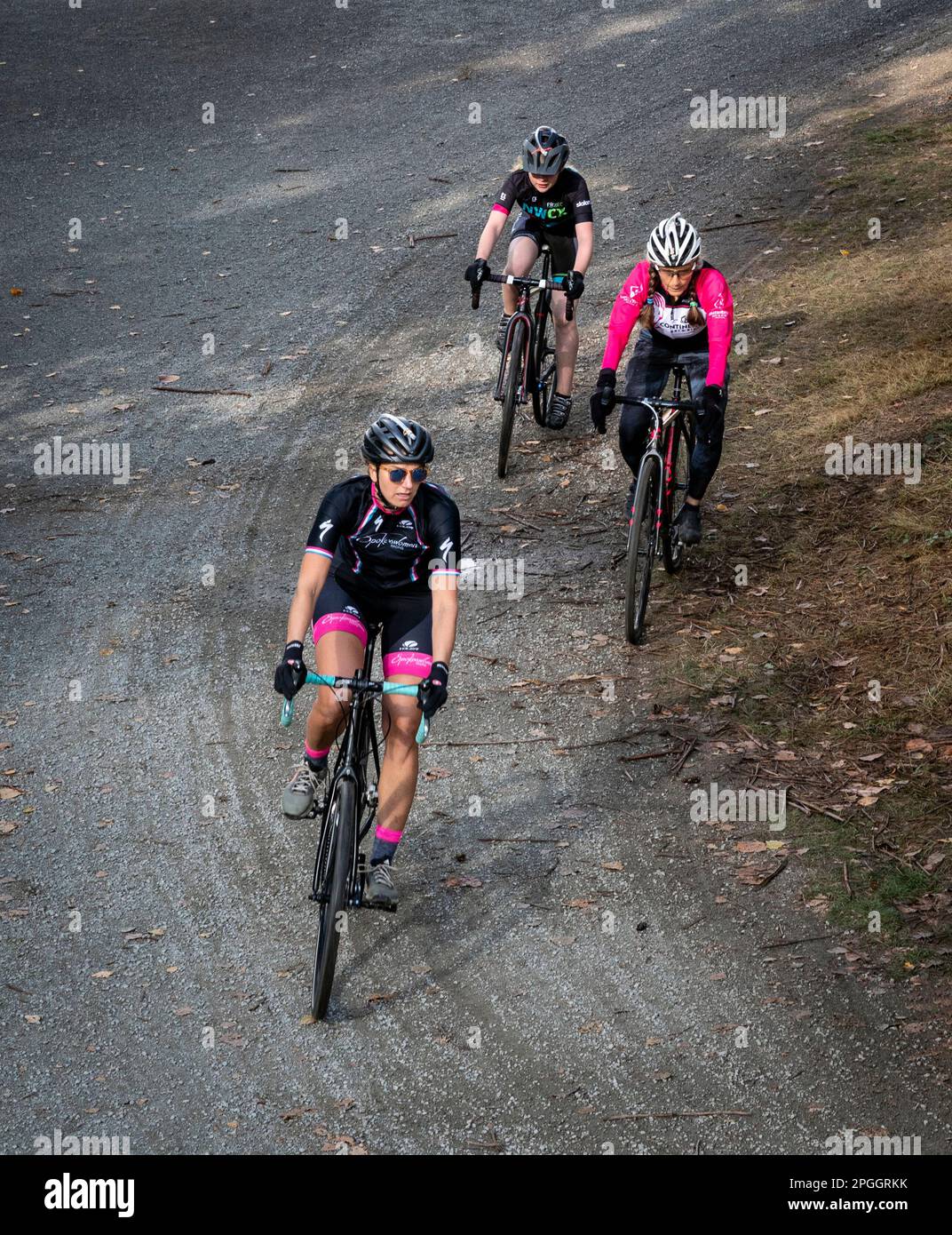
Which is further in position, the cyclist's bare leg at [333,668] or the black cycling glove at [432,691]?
the cyclist's bare leg at [333,668]

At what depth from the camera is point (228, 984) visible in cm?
584

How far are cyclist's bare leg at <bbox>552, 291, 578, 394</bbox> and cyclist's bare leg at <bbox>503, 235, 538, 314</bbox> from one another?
35 centimetres

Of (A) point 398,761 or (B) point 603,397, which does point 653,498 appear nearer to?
(B) point 603,397

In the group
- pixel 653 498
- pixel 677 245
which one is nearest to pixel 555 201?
pixel 677 245

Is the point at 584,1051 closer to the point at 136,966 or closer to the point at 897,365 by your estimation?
the point at 136,966

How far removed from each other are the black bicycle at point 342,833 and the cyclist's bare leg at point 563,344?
19.3 feet

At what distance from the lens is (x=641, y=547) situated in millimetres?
8211

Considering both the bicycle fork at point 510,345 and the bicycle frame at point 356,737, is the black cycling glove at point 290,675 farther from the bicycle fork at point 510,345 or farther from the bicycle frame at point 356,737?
the bicycle fork at point 510,345

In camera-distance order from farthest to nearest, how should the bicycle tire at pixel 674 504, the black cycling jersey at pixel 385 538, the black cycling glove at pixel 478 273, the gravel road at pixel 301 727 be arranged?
the black cycling glove at pixel 478 273 < the bicycle tire at pixel 674 504 < the black cycling jersey at pixel 385 538 < the gravel road at pixel 301 727

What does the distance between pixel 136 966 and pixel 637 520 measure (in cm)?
407

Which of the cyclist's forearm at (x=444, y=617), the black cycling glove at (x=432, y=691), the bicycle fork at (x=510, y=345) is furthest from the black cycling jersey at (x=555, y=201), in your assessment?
the black cycling glove at (x=432, y=691)

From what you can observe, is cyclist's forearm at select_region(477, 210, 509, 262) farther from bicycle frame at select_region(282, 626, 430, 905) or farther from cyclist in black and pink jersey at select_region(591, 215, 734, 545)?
bicycle frame at select_region(282, 626, 430, 905)

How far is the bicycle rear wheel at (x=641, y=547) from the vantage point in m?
8.06

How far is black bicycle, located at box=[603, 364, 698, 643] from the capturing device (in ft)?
26.5
